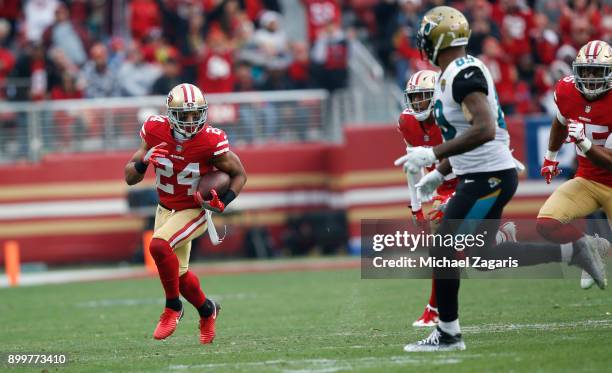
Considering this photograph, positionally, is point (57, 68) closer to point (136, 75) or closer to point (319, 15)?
point (136, 75)

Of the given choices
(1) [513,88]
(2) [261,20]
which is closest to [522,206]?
(1) [513,88]

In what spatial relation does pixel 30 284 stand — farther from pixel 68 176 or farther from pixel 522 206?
pixel 522 206

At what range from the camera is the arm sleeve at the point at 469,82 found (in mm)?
6379

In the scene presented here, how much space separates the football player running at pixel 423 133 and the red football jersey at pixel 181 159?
137 centimetres

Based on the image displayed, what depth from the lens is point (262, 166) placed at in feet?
55.0

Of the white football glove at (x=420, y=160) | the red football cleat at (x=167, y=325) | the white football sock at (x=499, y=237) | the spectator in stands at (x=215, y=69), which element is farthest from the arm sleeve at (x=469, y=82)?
the spectator in stands at (x=215, y=69)

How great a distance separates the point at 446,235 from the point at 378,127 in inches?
379

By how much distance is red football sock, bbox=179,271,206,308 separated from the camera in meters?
7.90

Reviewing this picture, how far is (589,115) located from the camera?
318 inches

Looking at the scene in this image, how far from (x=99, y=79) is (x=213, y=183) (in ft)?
29.7

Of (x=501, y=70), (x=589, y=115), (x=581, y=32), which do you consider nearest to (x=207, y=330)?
(x=589, y=115)

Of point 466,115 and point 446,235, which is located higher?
point 466,115

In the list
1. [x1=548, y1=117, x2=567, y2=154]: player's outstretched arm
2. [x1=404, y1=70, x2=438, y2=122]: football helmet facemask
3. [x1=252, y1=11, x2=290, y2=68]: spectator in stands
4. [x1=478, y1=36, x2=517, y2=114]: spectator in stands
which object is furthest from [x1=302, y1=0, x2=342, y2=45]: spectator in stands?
[x1=548, y1=117, x2=567, y2=154]: player's outstretched arm

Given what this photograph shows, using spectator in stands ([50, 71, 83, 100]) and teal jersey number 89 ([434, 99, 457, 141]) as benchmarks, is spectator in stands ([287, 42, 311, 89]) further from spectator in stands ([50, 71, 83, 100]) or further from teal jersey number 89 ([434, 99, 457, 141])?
teal jersey number 89 ([434, 99, 457, 141])
